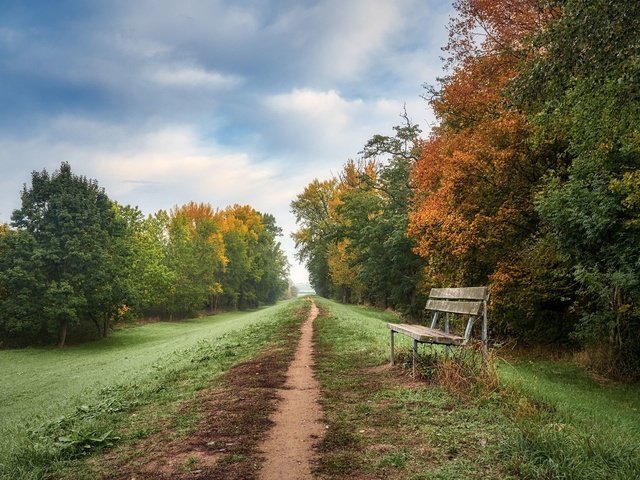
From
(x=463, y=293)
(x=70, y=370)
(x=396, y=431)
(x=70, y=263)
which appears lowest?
(x=70, y=370)

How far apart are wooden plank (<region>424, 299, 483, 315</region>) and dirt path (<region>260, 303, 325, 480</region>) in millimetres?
2683

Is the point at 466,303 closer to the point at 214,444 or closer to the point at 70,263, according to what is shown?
the point at 214,444

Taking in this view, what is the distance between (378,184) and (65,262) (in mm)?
25129

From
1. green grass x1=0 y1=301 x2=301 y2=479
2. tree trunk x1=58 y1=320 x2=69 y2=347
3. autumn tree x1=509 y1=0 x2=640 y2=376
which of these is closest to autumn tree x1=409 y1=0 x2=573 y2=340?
autumn tree x1=509 y1=0 x2=640 y2=376

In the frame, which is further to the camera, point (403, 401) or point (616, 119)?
point (616, 119)

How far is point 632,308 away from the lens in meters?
11.6

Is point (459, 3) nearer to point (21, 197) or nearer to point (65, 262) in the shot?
point (65, 262)

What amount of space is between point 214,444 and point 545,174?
43.1 feet

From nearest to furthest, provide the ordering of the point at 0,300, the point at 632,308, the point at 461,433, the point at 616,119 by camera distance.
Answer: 1. the point at 461,433
2. the point at 616,119
3. the point at 632,308
4. the point at 0,300

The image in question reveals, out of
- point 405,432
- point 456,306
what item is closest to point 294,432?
point 405,432

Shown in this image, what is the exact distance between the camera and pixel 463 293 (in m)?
8.04

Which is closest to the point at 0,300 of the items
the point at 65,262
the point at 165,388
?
the point at 65,262

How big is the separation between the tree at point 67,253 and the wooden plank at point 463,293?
31.5 m

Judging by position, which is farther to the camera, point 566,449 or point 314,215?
point 314,215
